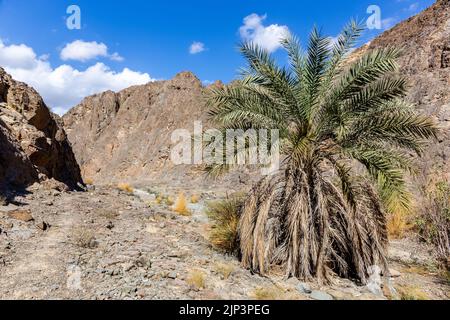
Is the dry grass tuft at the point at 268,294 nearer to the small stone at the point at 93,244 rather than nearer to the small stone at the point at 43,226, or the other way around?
the small stone at the point at 93,244

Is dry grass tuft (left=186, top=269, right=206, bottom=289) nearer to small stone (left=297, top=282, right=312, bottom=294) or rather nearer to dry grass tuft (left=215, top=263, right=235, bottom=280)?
dry grass tuft (left=215, top=263, right=235, bottom=280)

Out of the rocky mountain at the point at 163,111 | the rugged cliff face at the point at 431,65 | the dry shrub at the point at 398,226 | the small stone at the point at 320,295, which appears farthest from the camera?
the rocky mountain at the point at 163,111

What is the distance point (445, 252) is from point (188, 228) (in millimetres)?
7970

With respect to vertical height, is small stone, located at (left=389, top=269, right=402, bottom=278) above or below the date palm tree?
below

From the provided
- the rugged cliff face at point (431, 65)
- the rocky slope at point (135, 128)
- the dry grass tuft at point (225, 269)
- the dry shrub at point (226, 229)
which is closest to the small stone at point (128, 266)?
the dry grass tuft at point (225, 269)

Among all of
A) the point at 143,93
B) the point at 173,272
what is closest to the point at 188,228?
the point at 173,272

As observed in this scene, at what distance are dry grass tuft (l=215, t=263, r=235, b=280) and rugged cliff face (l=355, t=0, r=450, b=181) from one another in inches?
528

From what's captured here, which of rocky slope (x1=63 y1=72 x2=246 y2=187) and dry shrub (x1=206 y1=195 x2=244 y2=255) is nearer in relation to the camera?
dry shrub (x1=206 y1=195 x2=244 y2=255)

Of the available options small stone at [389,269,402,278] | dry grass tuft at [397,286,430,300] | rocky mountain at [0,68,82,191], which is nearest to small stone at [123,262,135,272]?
dry grass tuft at [397,286,430,300]

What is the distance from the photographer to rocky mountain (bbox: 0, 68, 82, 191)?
43.2 feet

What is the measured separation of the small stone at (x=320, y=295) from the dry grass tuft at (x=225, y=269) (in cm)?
172

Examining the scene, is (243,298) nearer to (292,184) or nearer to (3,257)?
(292,184)

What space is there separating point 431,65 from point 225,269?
74.3 feet

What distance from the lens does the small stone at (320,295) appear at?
696 cm
